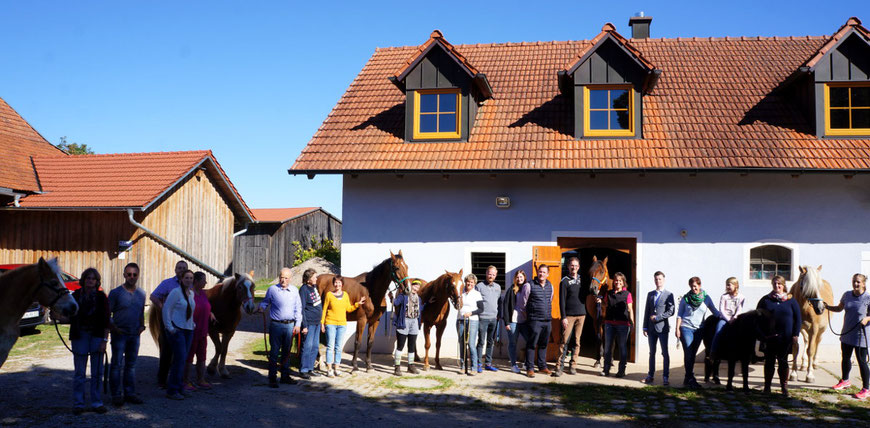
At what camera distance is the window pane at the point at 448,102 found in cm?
1234

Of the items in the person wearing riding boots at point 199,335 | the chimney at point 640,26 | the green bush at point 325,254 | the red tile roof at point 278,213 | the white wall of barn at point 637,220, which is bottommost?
the person wearing riding boots at point 199,335

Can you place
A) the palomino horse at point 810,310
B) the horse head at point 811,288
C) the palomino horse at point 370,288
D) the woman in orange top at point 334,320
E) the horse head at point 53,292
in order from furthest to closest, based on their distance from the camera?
the palomino horse at point 370,288 → the woman in orange top at point 334,320 → the palomino horse at point 810,310 → the horse head at point 811,288 → the horse head at point 53,292

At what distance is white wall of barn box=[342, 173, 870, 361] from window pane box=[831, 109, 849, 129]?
1156mm

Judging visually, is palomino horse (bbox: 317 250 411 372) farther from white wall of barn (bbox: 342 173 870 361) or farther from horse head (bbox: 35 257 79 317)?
horse head (bbox: 35 257 79 317)

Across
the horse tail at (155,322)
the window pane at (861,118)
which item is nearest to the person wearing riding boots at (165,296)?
the horse tail at (155,322)

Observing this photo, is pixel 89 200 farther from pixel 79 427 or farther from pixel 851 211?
pixel 851 211

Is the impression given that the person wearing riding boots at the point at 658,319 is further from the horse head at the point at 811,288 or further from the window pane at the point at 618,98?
the window pane at the point at 618,98

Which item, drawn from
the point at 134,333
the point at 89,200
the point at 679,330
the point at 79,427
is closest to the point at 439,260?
the point at 679,330

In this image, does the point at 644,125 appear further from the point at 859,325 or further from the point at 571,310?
the point at 859,325

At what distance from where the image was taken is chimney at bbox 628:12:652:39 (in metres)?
15.8

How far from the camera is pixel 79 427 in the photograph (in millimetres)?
6449

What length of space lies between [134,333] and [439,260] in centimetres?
573

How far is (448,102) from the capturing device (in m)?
12.4

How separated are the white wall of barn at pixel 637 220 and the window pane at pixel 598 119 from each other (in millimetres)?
1136
